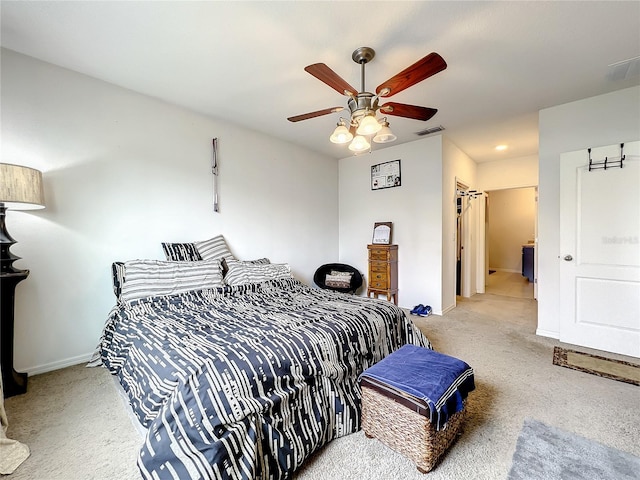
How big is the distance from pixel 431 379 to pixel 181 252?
99.4 inches

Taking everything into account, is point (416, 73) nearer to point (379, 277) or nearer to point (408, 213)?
point (408, 213)

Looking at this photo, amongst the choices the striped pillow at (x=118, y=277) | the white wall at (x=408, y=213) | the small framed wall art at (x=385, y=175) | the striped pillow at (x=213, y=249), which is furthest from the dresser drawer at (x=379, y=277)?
the striped pillow at (x=118, y=277)

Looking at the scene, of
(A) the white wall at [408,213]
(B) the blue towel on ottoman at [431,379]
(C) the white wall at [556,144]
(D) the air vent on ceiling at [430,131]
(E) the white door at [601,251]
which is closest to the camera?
(B) the blue towel on ottoman at [431,379]

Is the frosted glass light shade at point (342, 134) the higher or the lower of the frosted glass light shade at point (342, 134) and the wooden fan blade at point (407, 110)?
the lower

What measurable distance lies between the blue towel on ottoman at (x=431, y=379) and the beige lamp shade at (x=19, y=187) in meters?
2.53

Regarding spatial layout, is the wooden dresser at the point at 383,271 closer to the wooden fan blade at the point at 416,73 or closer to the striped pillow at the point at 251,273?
the striped pillow at the point at 251,273

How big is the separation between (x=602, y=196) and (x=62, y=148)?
5068 mm

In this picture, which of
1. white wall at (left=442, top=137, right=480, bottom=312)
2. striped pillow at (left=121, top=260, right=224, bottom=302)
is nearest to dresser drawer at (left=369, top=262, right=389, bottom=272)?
white wall at (left=442, top=137, right=480, bottom=312)

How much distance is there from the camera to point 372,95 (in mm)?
1862

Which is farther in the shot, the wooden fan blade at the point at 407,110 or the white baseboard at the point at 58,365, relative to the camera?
the white baseboard at the point at 58,365

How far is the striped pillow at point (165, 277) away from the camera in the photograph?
222 centimetres

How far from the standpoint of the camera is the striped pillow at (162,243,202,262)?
2730 mm

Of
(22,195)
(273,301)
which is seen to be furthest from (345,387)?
(22,195)

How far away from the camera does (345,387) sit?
1639 mm
